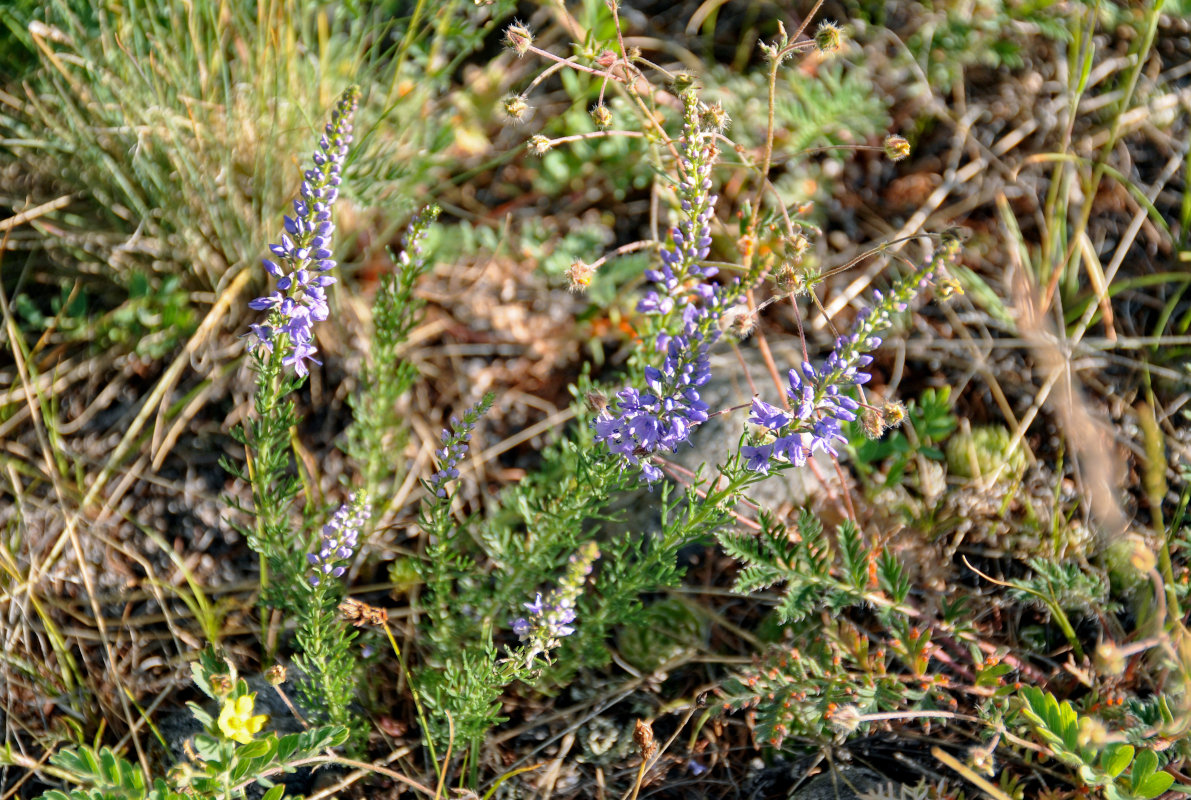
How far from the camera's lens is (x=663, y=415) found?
196 cm

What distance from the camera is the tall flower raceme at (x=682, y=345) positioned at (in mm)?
1952

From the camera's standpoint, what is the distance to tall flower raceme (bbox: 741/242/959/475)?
1888 millimetres

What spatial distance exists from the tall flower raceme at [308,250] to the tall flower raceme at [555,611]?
0.77m

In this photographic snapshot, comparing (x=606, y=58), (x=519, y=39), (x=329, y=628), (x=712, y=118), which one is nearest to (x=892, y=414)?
(x=712, y=118)

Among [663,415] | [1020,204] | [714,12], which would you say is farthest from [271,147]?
[1020,204]

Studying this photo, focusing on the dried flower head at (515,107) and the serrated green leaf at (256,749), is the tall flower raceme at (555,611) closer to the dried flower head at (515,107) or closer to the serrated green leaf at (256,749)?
the serrated green leaf at (256,749)

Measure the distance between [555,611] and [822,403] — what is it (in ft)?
2.57

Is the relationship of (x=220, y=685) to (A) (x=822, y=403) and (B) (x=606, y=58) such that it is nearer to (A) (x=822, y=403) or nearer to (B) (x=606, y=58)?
(A) (x=822, y=403)

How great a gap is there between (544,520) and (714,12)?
2.79 m

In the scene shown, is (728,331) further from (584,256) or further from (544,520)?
(584,256)

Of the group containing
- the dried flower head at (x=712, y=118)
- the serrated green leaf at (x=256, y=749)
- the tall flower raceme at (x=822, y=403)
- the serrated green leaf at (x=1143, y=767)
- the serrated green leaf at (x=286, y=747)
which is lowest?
the serrated green leaf at (x=1143, y=767)

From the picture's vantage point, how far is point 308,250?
1962mm

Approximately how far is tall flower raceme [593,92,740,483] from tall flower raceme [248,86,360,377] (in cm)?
73

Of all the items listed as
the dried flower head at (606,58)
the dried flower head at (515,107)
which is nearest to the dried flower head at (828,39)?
the dried flower head at (606,58)
